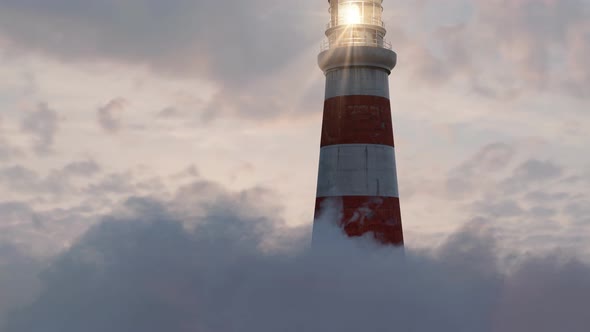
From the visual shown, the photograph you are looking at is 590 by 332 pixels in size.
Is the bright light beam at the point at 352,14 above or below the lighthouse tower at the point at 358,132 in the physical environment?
above

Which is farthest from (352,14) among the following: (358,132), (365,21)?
(358,132)

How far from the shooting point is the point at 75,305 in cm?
4700

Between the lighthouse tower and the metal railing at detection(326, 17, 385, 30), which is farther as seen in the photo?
the metal railing at detection(326, 17, 385, 30)

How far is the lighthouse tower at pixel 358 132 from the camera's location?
4759cm

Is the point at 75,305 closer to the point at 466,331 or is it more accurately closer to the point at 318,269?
the point at 318,269

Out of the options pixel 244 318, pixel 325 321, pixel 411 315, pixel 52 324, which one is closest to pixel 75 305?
pixel 52 324

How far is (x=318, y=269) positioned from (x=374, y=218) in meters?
3.15

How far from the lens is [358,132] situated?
47.9 m

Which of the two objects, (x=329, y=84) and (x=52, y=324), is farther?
(x=329, y=84)

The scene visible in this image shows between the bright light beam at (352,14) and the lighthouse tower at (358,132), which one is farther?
the bright light beam at (352,14)

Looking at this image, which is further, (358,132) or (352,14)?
(352,14)

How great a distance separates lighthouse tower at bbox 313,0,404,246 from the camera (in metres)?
A: 47.6

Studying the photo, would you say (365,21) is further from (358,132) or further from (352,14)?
(358,132)

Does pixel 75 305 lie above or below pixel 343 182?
below
